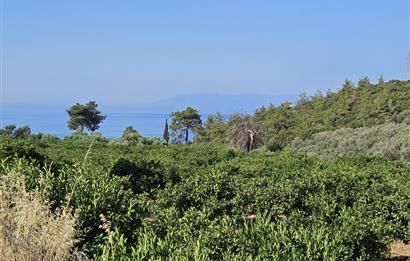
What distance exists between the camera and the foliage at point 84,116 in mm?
43375

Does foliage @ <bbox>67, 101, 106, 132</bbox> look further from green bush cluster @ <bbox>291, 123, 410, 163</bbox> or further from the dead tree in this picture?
green bush cluster @ <bbox>291, 123, 410, 163</bbox>

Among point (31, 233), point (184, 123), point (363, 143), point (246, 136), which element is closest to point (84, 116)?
point (184, 123)

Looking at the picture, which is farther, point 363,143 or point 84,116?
point 84,116

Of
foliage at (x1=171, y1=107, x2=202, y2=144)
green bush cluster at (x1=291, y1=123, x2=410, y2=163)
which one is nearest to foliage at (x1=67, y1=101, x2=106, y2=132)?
foliage at (x1=171, y1=107, x2=202, y2=144)

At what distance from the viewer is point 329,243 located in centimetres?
471

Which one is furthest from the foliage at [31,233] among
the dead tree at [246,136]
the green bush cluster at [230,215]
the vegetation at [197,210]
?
the dead tree at [246,136]

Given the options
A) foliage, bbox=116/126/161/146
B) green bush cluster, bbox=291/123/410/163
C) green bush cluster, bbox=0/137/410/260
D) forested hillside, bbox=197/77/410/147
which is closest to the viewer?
green bush cluster, bbox=0/137/410/260

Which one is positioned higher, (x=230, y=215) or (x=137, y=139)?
(x=137, y=139)

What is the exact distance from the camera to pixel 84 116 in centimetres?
4381

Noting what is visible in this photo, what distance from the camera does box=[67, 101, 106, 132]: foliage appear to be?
43375mm

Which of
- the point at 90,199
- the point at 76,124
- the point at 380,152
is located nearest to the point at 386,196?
the point at 90,199

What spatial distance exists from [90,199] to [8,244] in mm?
1713

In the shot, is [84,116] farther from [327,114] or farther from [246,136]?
[327,114]

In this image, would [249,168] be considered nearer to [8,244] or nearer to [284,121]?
[8,244]
